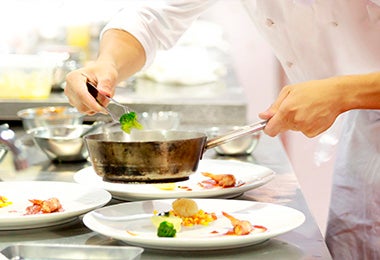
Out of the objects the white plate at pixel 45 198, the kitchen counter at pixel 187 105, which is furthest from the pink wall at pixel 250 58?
the white plate at pixel 45 198

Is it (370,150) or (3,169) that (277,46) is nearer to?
(370,150)

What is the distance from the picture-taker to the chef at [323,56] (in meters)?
2.35

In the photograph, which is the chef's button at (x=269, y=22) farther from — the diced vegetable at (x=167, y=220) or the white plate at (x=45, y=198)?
the diced vegetable at (x=167, y=220)

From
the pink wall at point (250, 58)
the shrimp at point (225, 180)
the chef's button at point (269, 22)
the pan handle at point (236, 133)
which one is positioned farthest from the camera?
the pink wall at point (250, 58)

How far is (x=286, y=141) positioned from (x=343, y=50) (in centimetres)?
382

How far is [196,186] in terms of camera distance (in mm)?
2172

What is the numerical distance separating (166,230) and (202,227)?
149 millimetres

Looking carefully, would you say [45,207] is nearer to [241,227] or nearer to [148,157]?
[148,157]

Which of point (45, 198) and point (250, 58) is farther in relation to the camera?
point (250, 58)

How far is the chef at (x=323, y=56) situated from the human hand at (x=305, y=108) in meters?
0.33

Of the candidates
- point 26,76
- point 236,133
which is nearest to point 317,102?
point 236,133

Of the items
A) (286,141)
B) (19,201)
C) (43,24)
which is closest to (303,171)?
(286,141)

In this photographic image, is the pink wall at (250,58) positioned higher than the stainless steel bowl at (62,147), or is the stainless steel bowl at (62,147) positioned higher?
the stainless steel bowl at (62,147)

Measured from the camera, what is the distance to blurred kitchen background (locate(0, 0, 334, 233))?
3529mm
